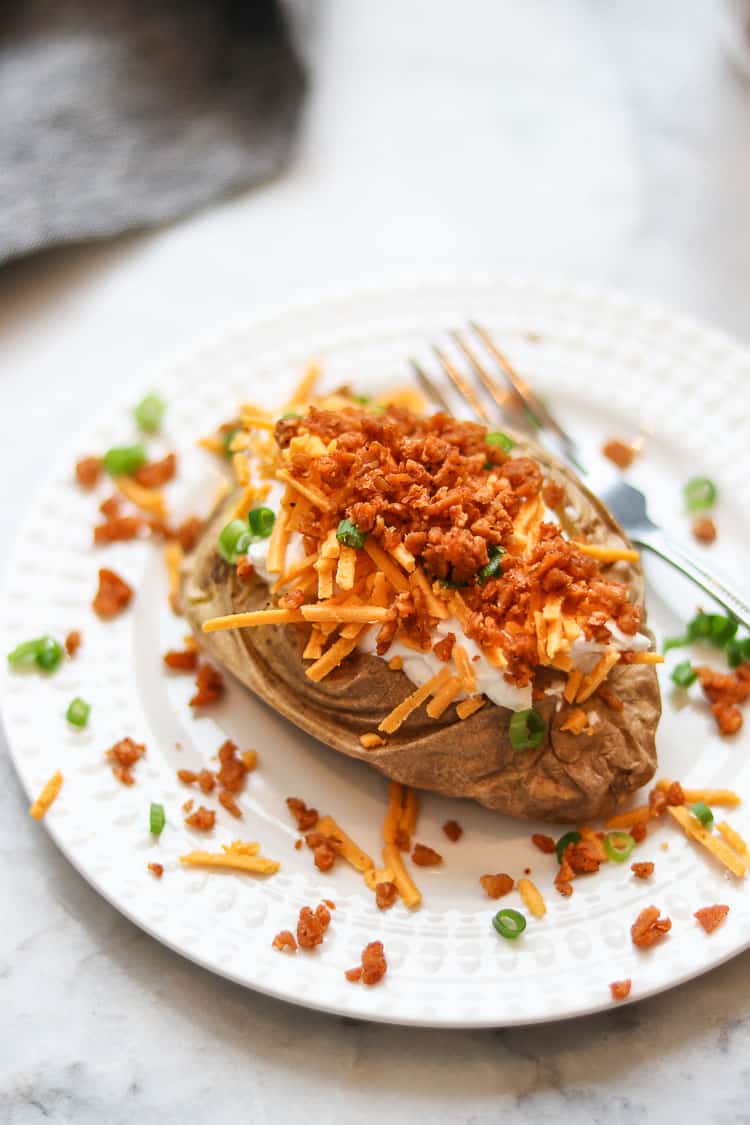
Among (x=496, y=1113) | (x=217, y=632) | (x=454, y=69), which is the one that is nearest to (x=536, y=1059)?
(x=496, y=1113)

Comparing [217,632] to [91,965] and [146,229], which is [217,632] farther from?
[146,229]

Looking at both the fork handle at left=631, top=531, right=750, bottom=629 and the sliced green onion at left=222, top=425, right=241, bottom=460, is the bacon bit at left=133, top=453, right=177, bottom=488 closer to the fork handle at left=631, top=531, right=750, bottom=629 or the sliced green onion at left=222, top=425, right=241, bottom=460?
the sliced green onion at left=222, top=425, right=241, bottom=460

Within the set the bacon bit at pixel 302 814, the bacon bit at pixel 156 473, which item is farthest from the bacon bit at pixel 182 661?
the bacon bit at pixel 156 473

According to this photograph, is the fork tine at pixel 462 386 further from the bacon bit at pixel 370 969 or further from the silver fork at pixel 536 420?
the bacon bit at pixel 370 969

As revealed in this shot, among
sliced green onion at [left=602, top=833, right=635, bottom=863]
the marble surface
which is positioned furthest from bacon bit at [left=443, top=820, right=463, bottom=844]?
the marble surface

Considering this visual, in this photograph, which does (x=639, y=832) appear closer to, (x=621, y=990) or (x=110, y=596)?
(x=621, y=990)

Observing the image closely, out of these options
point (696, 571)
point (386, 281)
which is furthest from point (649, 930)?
point (386, 281)
